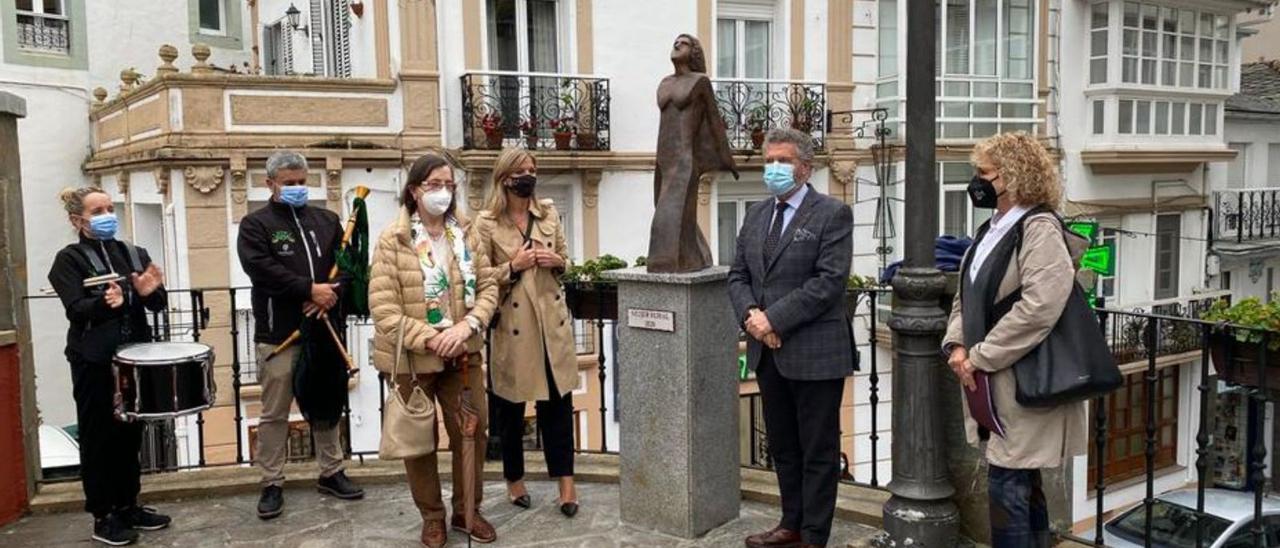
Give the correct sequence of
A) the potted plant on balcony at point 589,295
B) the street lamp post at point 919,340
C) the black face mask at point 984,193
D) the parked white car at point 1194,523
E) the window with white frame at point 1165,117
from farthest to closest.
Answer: the window with white frame at point 1165,117 < the parked white car at point 1194,523 < the potted plant on balcony at point 589,295 < the street lamp post at point 919,340 < the black face mask at point 984,193

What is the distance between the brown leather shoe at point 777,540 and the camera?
4.64 m

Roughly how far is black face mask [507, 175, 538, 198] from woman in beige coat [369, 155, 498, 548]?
31cm

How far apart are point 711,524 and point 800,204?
5.42 feet

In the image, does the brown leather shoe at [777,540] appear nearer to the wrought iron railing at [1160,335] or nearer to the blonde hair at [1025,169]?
the blonde hair at [1025,169]

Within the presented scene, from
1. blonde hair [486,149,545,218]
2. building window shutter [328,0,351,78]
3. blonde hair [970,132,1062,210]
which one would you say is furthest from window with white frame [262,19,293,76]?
blonde hair [970,132,1062,210]

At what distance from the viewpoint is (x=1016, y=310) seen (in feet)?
12.0

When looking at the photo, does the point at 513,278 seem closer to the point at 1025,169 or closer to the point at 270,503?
the point at 270,503

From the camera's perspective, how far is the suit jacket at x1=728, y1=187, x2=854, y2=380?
4.28 m

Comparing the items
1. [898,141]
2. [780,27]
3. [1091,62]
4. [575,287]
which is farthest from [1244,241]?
[575,287]

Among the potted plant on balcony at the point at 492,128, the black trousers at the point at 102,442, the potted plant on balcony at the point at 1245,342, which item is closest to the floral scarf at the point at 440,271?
the black trousers at the point at 102,442

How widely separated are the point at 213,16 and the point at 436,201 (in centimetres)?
1676

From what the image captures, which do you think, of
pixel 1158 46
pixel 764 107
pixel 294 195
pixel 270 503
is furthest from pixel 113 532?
pixel 1158 46

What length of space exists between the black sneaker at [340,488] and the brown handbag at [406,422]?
3.67ft

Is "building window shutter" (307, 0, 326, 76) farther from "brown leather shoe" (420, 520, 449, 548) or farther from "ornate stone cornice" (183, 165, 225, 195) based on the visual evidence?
"brown leather shoe" (420, 520, 449, 548)
